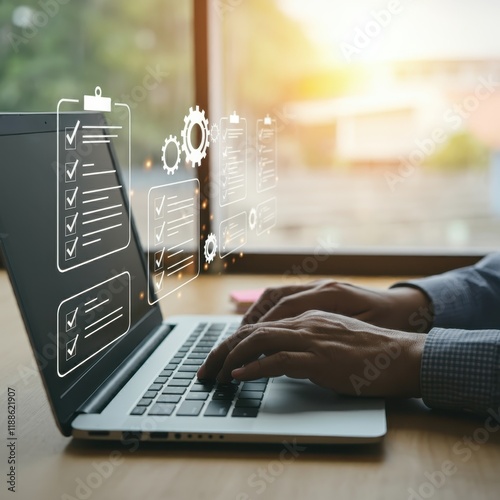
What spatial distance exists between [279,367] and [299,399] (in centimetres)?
4

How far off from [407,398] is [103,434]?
35cm

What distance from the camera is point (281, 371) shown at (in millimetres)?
834

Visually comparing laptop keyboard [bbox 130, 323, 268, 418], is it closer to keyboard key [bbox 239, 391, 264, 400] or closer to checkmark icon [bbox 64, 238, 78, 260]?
keyboard key [bbox 239, 391, 264, 400]

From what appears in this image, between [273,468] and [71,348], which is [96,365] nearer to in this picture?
[71,348]

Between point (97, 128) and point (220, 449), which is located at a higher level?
point (97, 128)

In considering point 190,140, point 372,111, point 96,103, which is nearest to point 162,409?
point 96,103

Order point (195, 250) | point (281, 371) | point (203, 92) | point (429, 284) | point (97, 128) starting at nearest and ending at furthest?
point (281, 371), point (97, 128), point (429, 284), point (195, 250), point (203, 92)

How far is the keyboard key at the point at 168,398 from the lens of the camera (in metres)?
0.82

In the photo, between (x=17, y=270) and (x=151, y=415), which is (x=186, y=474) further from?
(x=17, y=270)

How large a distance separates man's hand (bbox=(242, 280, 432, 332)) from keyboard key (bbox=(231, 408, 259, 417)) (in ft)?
0.89

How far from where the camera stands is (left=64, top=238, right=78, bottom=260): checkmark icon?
0.83 m

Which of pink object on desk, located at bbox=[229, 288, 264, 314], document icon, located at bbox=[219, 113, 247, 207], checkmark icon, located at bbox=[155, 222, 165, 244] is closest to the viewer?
checkmark icon, located at bbox=[155, 222, 165, 244]

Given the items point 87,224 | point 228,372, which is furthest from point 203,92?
point 228,372

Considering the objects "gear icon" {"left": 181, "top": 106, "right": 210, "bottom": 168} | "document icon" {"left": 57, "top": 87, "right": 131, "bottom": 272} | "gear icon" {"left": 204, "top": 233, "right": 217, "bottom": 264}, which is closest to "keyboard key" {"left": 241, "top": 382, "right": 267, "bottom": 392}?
"document icon" {"left": 57, "top": 87, "right": 131, "bottom": 272}
